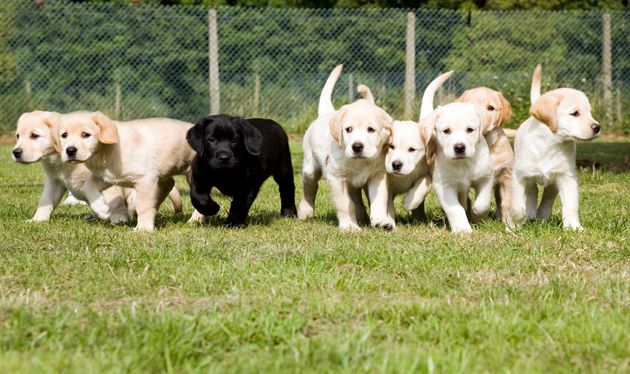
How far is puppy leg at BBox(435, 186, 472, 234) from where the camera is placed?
5.77 metres

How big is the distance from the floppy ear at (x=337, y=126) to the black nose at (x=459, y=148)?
2.53 ft

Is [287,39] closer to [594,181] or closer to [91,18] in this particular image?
[91,18]

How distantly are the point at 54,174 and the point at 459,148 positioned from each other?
301 centimetres

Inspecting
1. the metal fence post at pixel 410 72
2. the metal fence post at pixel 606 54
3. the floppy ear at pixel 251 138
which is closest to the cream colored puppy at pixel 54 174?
the floppy ear at pixel 251 138

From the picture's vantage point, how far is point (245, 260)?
15.0 ft

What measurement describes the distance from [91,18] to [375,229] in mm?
12233

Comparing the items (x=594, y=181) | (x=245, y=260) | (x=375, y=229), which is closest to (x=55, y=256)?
(x=245, y=260)

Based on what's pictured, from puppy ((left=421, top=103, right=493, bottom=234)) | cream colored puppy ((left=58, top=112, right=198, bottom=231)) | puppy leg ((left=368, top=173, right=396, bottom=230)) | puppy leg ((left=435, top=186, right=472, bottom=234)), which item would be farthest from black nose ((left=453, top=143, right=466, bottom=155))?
cream colored puppy ((left=58, top=112, right=198, bottom=231))

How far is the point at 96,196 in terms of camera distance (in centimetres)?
645

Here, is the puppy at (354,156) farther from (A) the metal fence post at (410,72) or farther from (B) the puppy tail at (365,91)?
(A) the metal fence post at (410,72)

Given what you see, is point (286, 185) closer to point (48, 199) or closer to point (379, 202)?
point (379, 202)

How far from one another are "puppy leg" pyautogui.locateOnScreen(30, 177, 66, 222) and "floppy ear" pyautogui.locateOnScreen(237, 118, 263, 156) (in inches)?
60.5

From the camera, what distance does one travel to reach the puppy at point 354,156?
5.81 m

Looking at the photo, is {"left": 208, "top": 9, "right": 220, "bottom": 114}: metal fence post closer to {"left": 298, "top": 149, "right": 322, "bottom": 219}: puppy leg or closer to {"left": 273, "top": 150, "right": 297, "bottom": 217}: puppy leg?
{"left": 273, "top": 150, "right": 297, "bottom": 217}: puppy leg
